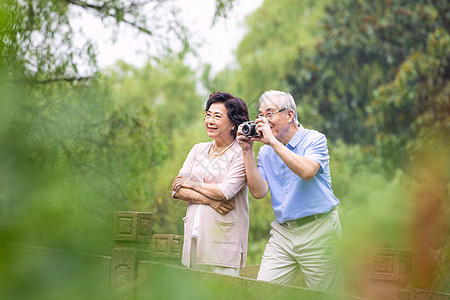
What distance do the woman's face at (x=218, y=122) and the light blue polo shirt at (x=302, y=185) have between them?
0.32 meters

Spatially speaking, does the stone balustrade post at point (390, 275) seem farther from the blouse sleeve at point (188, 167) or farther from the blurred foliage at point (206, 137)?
the blouse sleeve at point (188, 167)

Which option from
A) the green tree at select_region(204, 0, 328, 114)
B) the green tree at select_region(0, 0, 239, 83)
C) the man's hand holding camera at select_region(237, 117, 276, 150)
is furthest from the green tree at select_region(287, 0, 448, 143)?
the man's hand holding camera at select_region(237, 117, 276, 150)

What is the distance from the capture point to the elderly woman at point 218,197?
283 centimetres

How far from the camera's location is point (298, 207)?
2914 millimetres

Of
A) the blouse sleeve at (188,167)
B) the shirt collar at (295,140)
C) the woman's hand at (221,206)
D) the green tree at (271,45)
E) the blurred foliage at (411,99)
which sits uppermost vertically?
the green tree at (271,45)

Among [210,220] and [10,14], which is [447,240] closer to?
[210,220]

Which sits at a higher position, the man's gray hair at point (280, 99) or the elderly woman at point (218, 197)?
the man's gray hair at point (280, 99)

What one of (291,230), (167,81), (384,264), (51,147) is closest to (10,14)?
(51,147)

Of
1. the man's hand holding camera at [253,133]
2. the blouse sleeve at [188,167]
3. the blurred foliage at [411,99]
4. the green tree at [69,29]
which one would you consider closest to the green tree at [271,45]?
the blurred foliage at [411,99]

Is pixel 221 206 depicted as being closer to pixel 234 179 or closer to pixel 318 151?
pixel 234 179

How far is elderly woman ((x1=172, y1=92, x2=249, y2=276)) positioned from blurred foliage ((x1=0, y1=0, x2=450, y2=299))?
1.13 feet

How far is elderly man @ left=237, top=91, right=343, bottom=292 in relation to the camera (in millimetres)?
2865

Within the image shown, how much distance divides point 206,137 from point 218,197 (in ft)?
19.4

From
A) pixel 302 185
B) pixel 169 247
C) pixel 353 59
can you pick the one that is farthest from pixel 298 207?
pixel 353 59
